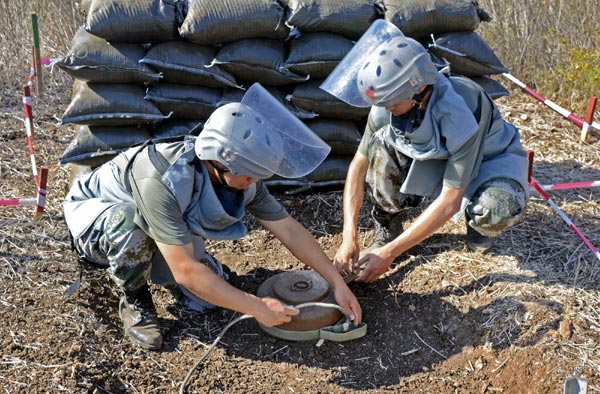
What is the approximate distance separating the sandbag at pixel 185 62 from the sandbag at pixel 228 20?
0.26 ft

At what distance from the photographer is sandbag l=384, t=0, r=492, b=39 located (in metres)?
3.84

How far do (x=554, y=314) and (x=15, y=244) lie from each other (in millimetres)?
2875

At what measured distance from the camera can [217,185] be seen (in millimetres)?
2725

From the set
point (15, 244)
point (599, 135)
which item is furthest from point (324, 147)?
point (599, 135)

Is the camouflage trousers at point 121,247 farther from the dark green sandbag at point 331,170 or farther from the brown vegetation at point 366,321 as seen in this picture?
the dark green sandbag at point 331,170

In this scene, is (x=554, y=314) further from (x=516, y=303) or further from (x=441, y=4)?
(x=441, y=4)

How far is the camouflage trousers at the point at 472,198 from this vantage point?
10.6 feet

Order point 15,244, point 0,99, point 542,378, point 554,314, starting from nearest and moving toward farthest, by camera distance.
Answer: point 542,378 → point 554,314 → point 15,244 → point 0,99

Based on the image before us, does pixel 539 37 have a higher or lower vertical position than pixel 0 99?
lower

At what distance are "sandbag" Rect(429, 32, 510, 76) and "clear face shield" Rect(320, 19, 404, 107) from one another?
1.08 metres

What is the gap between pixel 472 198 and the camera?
3.34m

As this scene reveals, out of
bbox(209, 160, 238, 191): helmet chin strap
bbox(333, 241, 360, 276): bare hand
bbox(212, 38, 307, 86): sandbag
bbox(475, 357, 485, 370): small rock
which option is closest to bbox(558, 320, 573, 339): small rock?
bbox(475, 357, 485, 370): small rock

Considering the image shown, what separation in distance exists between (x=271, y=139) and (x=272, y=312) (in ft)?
2.39

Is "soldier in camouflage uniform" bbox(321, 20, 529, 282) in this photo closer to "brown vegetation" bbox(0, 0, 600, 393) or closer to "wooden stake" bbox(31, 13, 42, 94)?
"brown vegetation" bbox(0, 0, 600, 393)
